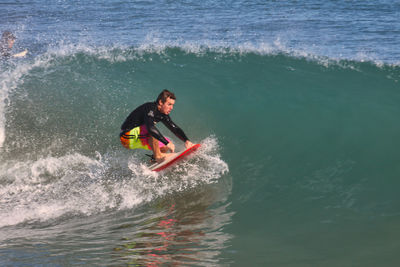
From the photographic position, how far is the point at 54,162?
779 cm

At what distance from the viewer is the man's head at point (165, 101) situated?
6.29 metres

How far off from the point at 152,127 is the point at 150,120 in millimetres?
119

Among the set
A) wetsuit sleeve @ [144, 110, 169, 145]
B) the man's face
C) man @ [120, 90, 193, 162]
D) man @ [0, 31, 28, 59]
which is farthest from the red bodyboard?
man @ [0, 31, 28, 59]

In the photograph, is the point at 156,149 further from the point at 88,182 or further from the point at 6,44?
the point at 6,44

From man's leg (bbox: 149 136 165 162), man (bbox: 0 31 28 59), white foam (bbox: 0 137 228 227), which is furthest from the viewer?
man (bbox: 0 31 28 59)

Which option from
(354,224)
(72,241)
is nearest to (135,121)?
(72,241)

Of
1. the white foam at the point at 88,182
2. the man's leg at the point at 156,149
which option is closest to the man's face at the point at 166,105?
the man's leg at the point at 156,149

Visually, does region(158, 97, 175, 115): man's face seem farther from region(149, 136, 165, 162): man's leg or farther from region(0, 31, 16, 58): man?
region(0, 31, 16, 58): man

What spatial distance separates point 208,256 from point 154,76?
6906 mm

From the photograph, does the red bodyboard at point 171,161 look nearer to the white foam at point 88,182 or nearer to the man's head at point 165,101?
the white foam at point 88,182

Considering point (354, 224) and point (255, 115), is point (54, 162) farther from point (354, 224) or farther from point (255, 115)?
point (354, 224)

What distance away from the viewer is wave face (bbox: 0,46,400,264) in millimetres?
6027

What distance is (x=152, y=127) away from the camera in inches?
254

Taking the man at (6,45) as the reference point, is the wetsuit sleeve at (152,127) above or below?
below
